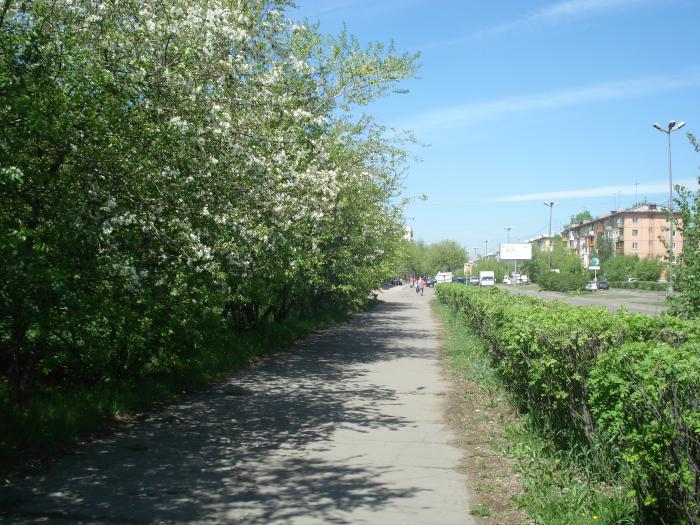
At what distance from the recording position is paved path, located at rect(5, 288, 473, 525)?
4840 mm

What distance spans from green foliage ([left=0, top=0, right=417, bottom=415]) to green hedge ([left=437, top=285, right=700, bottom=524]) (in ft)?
12.0

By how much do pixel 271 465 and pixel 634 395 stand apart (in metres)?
3.43

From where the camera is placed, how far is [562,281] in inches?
2876

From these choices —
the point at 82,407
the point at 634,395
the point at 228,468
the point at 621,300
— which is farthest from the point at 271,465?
the point at 621,300

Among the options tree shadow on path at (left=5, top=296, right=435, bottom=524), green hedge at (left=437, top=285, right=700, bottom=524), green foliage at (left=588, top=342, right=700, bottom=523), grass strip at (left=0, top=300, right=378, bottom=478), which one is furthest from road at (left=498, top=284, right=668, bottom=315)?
green foliage at (left=588, top=342, right=700, bottom=523)

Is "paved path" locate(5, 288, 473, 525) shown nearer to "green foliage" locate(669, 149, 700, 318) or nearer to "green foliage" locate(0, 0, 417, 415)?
"green foliage" locate(0, 0, 417, 415)

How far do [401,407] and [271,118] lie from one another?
4227 mm

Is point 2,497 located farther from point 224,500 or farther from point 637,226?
point 637,226

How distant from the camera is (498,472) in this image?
5953 millimetres

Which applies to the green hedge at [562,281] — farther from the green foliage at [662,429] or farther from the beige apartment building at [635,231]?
the green foliage at [662,429]

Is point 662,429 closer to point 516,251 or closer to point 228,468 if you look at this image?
point 228,468

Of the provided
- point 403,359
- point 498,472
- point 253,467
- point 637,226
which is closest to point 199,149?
point 253,467

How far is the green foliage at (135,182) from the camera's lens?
575 cm

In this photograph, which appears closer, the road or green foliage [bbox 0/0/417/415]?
green foliage [bbox 0/0/417/415]
